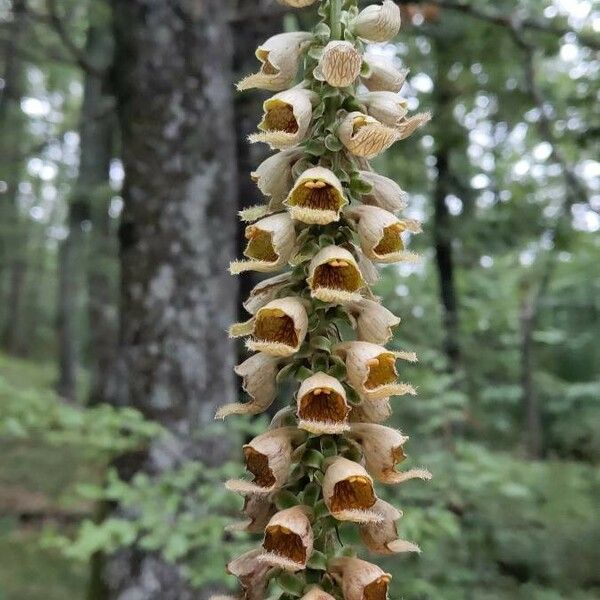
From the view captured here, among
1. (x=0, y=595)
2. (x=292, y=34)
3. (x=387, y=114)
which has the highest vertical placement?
(x=292, y=34)

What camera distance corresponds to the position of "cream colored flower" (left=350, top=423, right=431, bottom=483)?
4.56 ft

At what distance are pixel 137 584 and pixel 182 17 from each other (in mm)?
3624

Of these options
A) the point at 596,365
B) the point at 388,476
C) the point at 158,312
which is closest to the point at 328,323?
A: the point at 388,476

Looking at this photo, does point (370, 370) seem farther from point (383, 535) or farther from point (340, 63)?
point (340, 63)

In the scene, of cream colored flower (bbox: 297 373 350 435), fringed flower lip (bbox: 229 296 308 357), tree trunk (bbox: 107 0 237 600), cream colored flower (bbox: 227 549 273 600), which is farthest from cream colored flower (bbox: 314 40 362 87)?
tree trunk (bbox: 107 0 237 600)

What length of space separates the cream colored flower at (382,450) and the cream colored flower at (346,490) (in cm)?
9

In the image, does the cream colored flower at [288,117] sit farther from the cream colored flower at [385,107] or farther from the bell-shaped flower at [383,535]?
the bell-shaped flower at [383,535]

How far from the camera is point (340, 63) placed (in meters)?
1.30

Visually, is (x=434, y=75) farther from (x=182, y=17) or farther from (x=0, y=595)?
(x=0, y=595)

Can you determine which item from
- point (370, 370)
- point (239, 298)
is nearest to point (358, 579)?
point (370, 370)

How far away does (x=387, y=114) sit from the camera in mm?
1413

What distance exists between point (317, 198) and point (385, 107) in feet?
0.81

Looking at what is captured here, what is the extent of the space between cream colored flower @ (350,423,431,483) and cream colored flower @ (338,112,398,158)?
1.67 ft

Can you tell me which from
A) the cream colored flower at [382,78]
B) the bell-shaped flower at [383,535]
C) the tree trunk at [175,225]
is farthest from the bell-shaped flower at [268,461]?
the tree trunk at [175,225]
